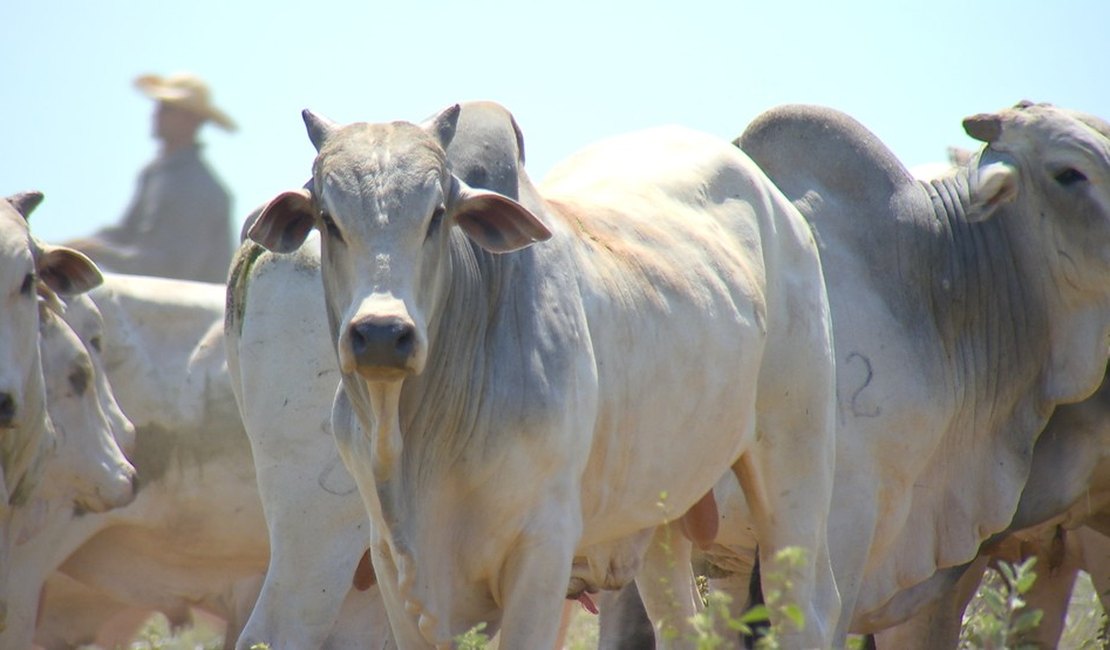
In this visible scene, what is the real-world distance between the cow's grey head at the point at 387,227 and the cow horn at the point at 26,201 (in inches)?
73.2

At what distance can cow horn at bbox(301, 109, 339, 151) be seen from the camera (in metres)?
4.95

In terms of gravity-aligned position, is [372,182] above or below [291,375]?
above

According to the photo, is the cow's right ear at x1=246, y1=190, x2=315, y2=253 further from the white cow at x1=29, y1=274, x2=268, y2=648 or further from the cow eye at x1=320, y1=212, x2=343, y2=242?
the white cow at x1=29, y1=274, x2=268, y2=648

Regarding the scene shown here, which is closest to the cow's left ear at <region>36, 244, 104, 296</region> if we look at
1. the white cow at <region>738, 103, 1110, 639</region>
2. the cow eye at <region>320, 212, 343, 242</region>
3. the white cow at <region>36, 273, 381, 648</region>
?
A: the white cow at <region>36, 273, 381, 648</region>

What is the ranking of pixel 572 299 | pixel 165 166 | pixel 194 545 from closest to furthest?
1. pixel 572 299
2. pixel 194 545
3. pixel 165 166

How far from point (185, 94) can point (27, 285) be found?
14.8ft

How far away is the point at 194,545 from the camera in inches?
337

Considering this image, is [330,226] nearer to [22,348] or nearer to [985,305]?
[22,348]

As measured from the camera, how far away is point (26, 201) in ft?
21.4

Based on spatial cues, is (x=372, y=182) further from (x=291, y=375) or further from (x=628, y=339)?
(x=291, y=375)

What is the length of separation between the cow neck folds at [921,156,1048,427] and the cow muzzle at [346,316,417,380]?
368 centimetres

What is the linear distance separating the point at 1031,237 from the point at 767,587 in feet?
8.33

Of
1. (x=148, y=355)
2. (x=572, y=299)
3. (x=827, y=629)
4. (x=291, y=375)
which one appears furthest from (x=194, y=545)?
Answer: (x=572, y=299)

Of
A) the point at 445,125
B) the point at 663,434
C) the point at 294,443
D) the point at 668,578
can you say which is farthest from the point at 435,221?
the point at 668,578
